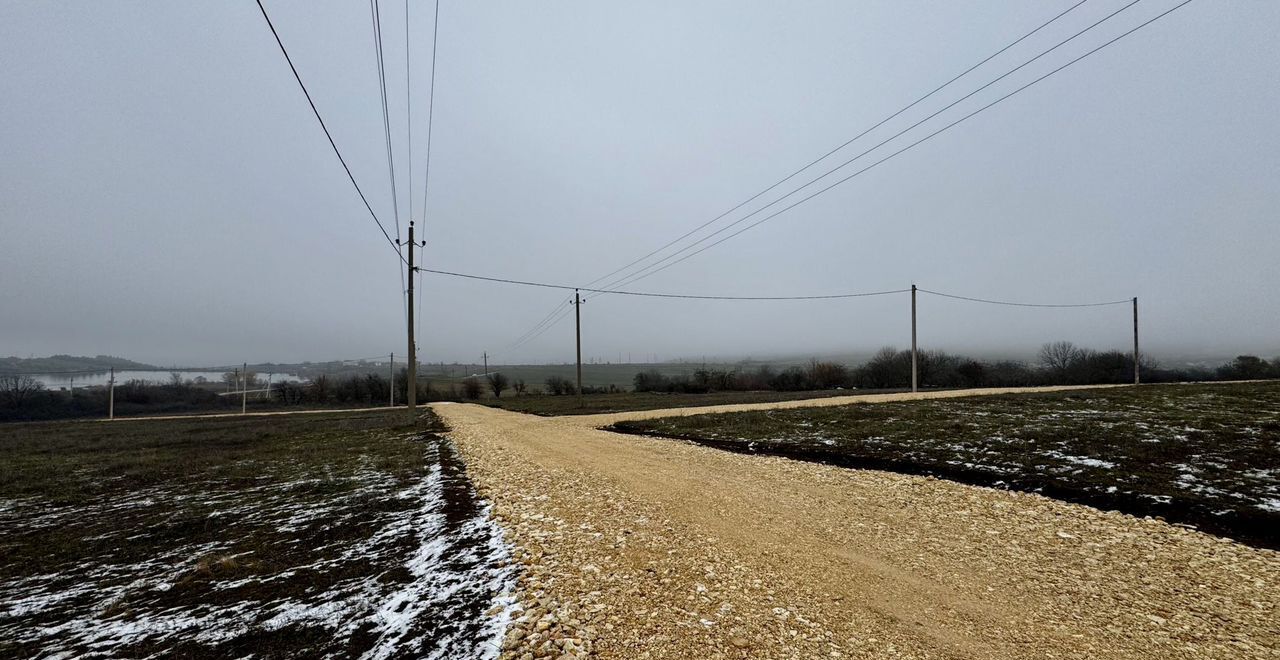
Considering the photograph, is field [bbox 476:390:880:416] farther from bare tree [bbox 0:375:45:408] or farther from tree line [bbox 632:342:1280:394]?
bare tree [bbox 0:375:45:408]

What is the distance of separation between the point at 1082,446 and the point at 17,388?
244ft

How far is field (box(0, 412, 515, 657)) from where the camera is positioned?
387 cm

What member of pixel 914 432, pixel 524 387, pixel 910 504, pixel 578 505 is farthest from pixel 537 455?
pixel 524 387

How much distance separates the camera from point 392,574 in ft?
16.1

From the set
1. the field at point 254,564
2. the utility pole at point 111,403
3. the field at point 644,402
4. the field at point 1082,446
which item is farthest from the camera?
the utility pole at point 111,403

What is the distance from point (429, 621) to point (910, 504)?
6.99 meters

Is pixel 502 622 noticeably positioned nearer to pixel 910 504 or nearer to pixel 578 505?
pixel 578 505

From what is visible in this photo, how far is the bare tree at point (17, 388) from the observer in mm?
41991

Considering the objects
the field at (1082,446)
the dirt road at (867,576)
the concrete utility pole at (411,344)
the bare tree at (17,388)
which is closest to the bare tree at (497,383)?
the concrete utility pole at (411,344)

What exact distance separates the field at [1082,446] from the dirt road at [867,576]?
106 centimetres

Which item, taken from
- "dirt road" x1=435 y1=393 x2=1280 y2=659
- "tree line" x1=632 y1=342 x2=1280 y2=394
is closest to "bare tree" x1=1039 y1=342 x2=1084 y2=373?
"tree line" x1=632 y1=342 x2=1280 y2=394

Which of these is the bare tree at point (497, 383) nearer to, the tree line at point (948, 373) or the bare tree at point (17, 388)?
the tree line at point (948, 373)

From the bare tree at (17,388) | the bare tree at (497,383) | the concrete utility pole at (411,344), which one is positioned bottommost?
the bare tree at (497,383)

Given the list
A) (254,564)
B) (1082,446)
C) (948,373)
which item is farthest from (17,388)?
(948,373)
